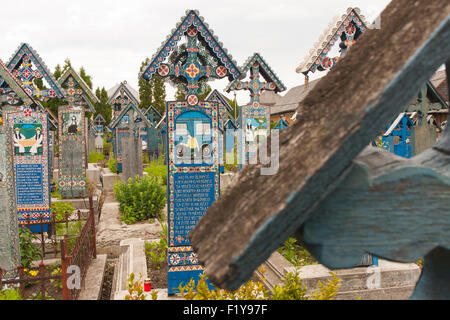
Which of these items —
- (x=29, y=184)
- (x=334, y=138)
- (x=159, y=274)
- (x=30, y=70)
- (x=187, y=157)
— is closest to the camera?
(x=334, y=138)

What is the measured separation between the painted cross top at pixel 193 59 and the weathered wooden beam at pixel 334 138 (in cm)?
415

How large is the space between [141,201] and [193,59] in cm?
404

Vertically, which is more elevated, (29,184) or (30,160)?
(30,160)

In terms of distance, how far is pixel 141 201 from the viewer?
26.3 feet

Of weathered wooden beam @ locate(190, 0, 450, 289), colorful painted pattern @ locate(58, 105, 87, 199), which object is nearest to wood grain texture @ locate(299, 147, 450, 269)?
weathered wooden beam @ locate(190, 0, 450, 289)

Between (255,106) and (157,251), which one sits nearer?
(157,251)

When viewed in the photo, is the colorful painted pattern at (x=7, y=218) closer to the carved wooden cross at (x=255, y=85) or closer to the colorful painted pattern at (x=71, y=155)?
the colorful painted pattern at (x=71, y=155)

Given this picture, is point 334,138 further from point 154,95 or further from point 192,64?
point 154,95

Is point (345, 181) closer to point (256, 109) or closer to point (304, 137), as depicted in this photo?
point (304, 137)

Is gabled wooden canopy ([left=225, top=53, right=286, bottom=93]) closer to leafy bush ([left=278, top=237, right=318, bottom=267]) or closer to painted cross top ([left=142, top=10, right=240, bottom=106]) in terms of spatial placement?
painted cross top ([left=142, top=10, right=240, bottom=106])

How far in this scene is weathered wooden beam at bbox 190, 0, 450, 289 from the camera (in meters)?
0.84

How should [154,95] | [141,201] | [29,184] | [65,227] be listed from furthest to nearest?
[154,95], [141,201], [29,184], [65,227]

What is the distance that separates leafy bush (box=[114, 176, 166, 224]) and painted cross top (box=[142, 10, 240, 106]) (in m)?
3.65

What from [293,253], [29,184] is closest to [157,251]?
[293,253]
